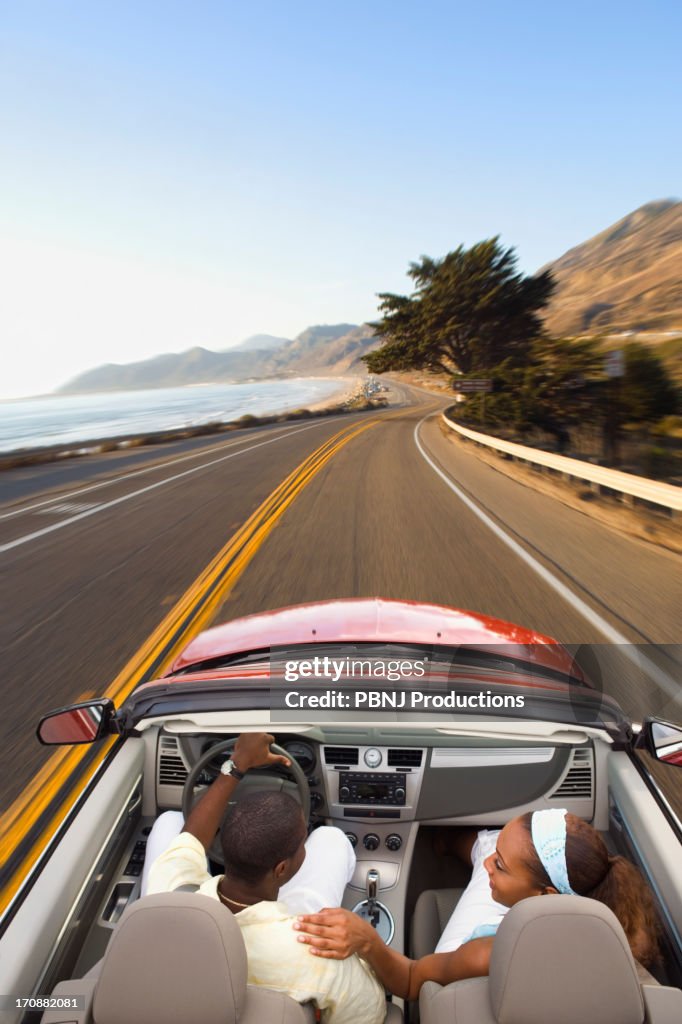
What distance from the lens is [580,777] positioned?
113 inches

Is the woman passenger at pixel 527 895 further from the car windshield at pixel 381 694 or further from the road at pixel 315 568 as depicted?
the road at pixel 315 568

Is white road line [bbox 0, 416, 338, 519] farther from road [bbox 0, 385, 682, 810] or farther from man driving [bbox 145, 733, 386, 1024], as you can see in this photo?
man driving [bbox 145, 733, 386, 1024]

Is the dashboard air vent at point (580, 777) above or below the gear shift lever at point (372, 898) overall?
above

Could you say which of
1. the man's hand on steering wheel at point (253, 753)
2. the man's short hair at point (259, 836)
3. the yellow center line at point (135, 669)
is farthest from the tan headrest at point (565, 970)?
the yellow center line at point (135, 669)

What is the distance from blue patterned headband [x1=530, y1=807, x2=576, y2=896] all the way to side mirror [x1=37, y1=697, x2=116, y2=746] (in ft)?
5.24

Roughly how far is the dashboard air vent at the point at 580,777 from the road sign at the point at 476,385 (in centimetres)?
2611

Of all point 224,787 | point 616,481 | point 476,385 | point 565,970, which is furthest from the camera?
point 476,385

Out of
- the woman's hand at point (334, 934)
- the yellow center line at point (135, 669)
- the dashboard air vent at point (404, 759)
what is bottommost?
the yellow center line at point (135, 669)

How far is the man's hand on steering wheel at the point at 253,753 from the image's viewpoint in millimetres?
2709

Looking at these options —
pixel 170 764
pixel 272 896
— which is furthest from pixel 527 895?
pixel 170 764

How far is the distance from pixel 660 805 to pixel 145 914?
177cm

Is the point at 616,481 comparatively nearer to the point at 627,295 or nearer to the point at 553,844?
the point at 553,844

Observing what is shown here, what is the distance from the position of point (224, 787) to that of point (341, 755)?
0.55 metres

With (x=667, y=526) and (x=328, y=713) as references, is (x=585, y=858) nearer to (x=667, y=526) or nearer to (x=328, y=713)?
(x=328, y=713)
